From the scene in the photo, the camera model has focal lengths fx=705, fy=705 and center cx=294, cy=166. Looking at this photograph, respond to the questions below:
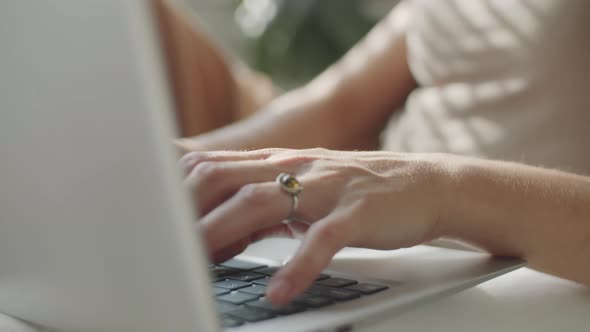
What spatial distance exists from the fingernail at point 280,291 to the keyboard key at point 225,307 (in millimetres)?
30

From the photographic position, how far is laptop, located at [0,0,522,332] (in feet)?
0.96

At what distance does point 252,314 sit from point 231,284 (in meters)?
0.08

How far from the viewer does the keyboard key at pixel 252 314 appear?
16.8 inches

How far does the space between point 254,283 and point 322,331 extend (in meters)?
0.13

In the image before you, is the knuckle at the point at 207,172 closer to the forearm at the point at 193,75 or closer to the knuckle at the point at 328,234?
the knuckle at the point at 328,234

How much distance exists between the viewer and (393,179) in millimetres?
561

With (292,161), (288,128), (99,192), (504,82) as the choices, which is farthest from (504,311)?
(288,128)

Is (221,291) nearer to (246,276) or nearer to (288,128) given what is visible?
(246,276)

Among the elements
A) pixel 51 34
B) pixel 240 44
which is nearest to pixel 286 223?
pixel 51 34

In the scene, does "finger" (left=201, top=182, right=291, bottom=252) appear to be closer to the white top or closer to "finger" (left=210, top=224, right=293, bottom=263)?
"finger" (left=210, top=224, right=293, bottom=263)

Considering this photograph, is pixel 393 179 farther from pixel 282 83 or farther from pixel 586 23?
pixel 282 83

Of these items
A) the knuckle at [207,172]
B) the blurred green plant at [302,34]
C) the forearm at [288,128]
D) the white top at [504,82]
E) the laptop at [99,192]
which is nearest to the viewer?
the laptop at [99,192]

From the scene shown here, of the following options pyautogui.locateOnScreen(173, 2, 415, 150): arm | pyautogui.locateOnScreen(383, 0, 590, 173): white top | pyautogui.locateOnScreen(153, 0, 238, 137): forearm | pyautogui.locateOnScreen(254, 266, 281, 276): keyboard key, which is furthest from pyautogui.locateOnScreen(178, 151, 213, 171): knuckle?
pyautogui.locateOnScreen(153, 0, 238, 137): forearm

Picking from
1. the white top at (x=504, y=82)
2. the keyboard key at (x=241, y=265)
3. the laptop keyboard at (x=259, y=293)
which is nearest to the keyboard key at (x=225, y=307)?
the laptop keyboard at (x=259, y=293)
